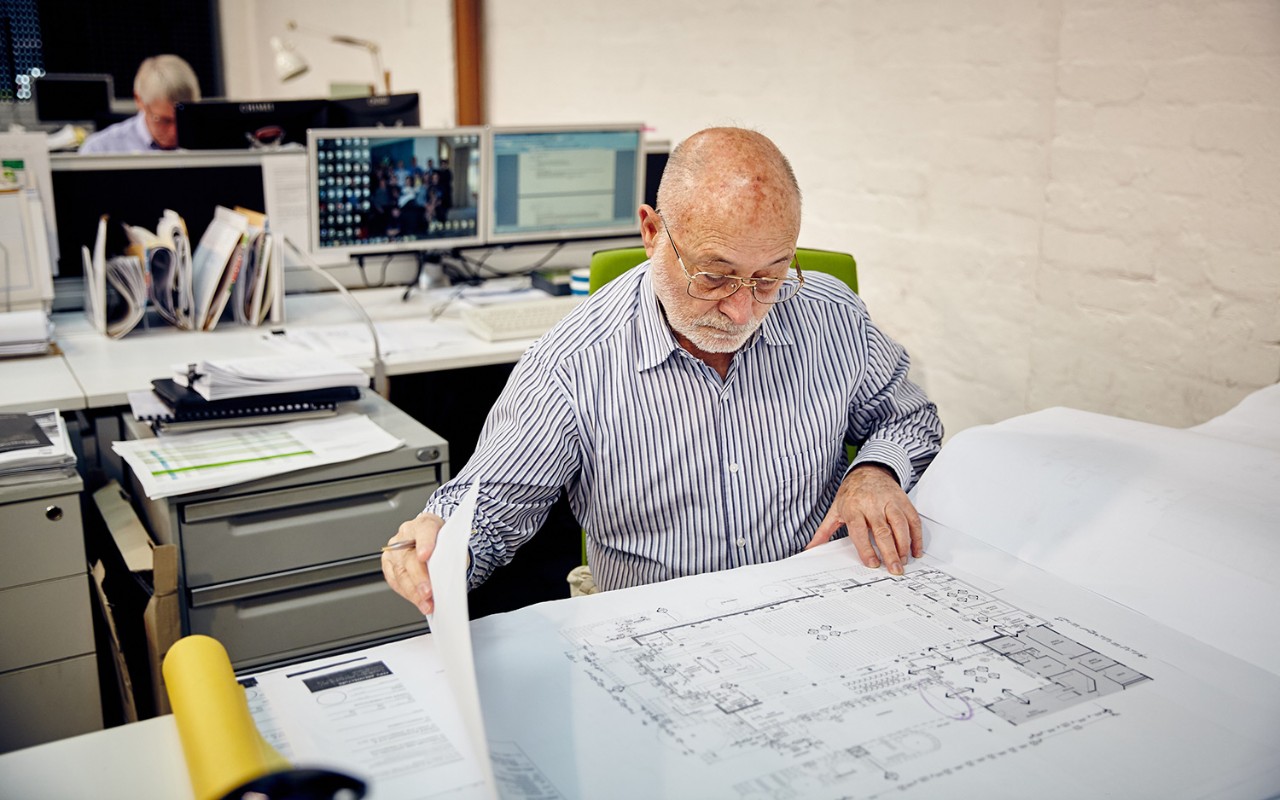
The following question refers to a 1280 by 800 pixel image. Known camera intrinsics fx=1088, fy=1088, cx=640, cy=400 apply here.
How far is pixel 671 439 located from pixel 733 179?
1.16 feet

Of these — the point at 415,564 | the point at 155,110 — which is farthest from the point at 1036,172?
the point at 155,110

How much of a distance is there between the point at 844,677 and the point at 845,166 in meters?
2.19

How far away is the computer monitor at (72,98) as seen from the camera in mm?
5285

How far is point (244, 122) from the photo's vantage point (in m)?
3.18

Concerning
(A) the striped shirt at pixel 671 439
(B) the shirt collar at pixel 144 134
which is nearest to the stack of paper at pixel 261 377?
(A) the striped shirt at pixel 671 439

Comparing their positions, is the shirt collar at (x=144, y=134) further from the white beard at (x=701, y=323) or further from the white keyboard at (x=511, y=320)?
the white beard at (x=701, y=323)

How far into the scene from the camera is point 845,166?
9.61 feet

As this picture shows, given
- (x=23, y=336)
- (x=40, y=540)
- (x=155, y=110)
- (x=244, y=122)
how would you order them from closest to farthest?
(x=40, y=540)
(x=23, y=336)
(x=244, y=122)
(x=155, y=110)

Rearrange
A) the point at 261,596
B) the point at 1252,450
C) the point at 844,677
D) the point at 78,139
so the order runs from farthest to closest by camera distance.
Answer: the point at 78,139
the point at 261,596
the point at 1252,450
the point at 844,677

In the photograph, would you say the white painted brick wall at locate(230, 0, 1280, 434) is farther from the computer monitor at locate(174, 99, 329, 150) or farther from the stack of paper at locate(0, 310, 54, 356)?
the stack of paper at locate(0, 310, 54, 356)

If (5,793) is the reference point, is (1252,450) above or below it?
above

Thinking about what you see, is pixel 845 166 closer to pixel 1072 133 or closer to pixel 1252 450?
pixel 1072 133

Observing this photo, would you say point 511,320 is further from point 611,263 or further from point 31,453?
point 31,453

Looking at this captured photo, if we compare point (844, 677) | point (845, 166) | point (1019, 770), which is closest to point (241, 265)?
point (845, 166)
